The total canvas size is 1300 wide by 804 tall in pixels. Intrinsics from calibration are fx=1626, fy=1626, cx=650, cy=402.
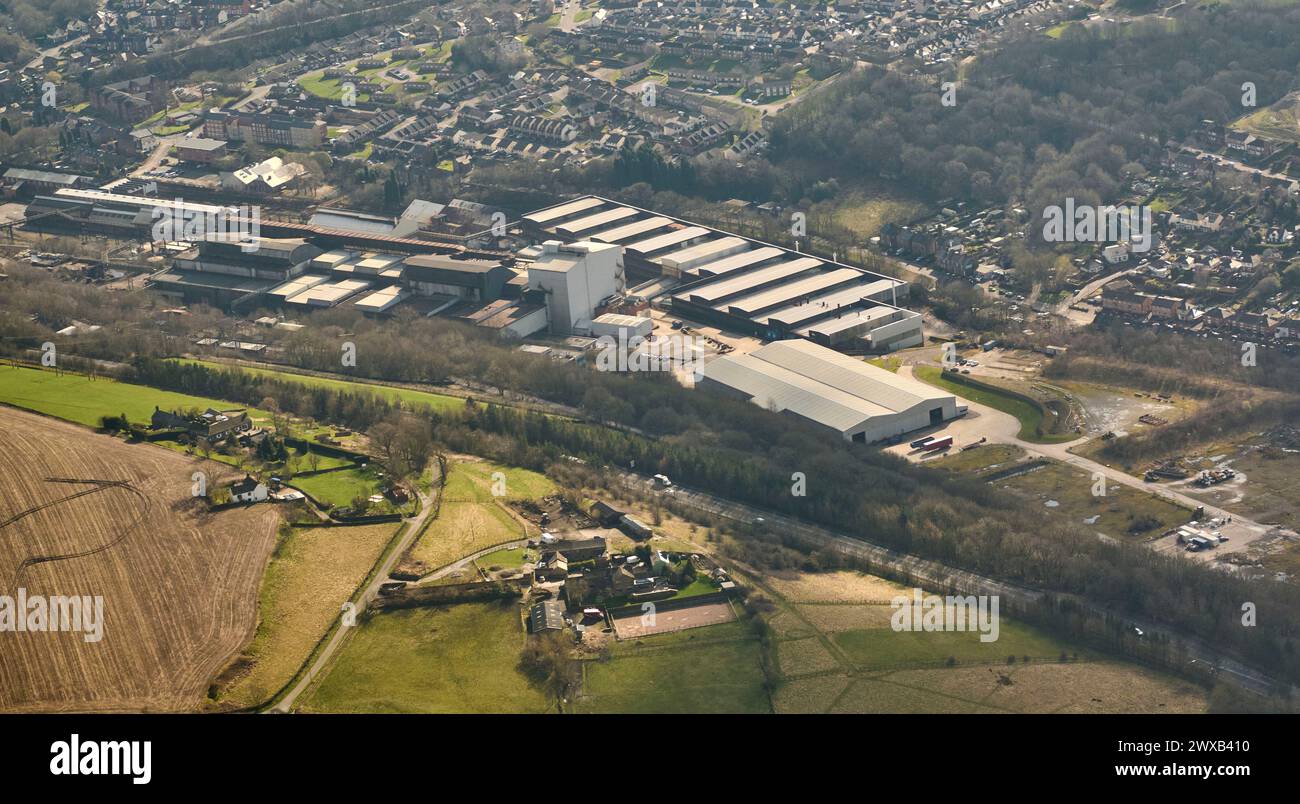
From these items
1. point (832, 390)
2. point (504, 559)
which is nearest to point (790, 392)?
point (832, 390)

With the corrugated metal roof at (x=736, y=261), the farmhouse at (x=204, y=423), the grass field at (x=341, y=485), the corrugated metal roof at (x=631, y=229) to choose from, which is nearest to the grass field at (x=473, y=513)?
the grass field at (x=341, y=485)

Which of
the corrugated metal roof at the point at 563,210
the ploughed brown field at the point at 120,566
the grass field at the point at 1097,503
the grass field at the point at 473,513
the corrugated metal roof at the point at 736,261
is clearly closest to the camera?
the ploughed brown field at the point at 120,566

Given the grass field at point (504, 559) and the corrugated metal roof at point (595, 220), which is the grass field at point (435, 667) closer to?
the grass field at point (504, 559)

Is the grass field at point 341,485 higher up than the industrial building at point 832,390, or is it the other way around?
the industrial building at point 832,390

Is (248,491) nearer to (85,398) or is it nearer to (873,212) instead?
(85,398)

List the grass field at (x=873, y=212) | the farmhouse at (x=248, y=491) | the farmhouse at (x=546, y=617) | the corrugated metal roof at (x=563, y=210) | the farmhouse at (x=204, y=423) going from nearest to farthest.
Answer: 1. the farmhouse at (x=546, y=617)
2. the farmhouse at (x=248, y=491)
3. the farmhouse at (x=204, y=423)
4. the corrugated metal roof at (x=563, y=210)
5. the grass field at (x=873, y=212)

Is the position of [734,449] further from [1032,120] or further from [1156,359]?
[1032,120]

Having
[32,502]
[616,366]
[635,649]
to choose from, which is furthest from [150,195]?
[635,649]

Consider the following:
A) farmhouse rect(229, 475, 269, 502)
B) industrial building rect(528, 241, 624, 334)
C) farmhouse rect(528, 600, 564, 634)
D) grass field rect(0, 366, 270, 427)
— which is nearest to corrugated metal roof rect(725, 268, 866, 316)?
industrial building rect(528, 241, 624, 334)
